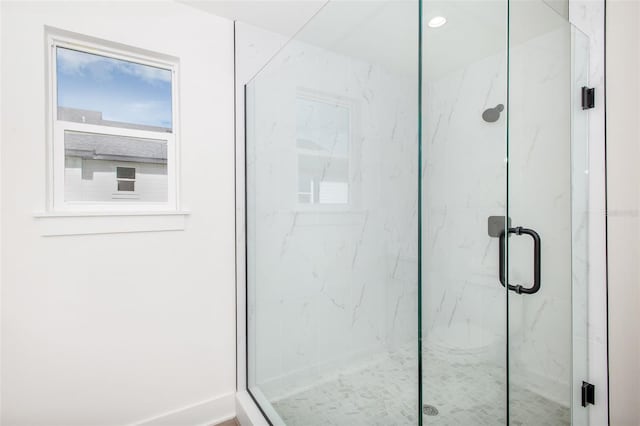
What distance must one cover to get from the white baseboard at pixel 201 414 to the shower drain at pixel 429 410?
1.45 metres

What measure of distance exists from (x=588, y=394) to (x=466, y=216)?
1.09m

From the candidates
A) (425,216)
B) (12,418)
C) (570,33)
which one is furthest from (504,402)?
(12,418)

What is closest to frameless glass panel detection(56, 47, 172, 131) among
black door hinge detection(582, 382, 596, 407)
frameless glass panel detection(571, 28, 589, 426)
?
frameless glass panel detection(571, 28, 589, 426)

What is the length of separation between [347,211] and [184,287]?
1.14m

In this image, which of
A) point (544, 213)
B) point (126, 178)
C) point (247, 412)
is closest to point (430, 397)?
point (544, 213)

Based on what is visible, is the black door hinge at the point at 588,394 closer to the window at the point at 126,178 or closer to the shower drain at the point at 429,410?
the shower drain at the point at 429,410

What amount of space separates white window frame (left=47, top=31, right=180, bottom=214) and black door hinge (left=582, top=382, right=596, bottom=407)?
2117mm

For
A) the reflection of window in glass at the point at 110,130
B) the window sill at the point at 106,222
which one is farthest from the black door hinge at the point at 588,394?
the reflection of window in glass at the point at 110,130

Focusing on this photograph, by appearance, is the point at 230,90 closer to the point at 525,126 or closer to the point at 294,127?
the point at 294,127

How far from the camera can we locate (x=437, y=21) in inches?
34.6

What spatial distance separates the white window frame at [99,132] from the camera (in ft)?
5.16

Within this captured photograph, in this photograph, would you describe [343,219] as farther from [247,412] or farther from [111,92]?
[111,92]

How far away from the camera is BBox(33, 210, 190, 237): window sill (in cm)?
150

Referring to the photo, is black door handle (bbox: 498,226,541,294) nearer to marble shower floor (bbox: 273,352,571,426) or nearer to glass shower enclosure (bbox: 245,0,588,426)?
glass shower enclosure (bbox: 245,0,588,426)
